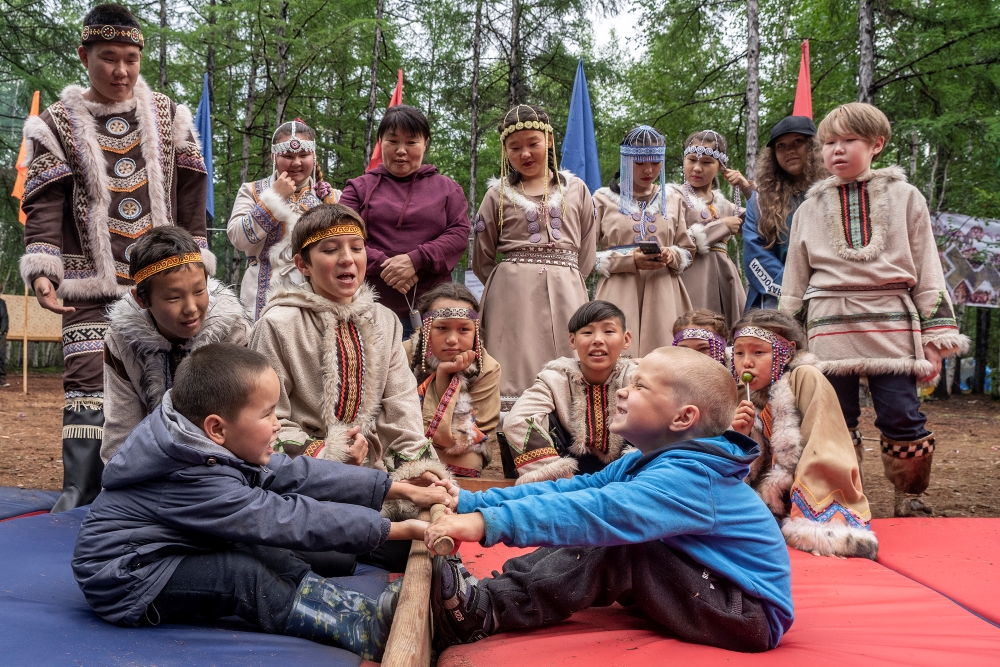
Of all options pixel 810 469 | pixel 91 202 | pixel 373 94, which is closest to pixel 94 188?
pixel 91 202

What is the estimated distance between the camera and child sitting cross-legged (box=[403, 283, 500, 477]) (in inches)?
163

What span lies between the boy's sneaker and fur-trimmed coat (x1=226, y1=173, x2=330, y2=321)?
2645 millimetres

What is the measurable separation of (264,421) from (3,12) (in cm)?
1302

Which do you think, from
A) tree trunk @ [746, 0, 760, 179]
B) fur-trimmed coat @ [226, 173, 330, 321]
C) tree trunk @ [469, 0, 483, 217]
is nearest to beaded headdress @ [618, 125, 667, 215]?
fur-trimmed coat @ [226, 173, 330, 321]

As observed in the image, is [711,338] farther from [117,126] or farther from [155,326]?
[117,126]

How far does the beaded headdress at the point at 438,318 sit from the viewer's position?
13.6 ft

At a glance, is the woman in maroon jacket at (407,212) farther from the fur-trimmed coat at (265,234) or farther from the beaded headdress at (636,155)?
the beaded headdress at (636,155)

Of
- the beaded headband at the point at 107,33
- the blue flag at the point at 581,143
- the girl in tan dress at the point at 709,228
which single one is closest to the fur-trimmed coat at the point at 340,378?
the beaded headband at the point at 107,33

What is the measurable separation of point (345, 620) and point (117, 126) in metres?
2.80

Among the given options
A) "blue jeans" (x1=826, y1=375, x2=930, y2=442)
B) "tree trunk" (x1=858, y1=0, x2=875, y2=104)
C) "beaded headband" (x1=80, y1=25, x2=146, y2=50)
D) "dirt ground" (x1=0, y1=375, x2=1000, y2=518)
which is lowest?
"dirt ground" (x1=0, y1=375, x2=1000, y2=518)

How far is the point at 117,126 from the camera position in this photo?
3758 millimetres

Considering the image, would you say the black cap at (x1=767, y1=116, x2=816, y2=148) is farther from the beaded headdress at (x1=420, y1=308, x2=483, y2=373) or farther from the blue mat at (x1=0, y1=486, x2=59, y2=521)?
the blue mat at (x1=0, y1=486, x2=59, y2=521)

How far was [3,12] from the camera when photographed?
1195 centimetres

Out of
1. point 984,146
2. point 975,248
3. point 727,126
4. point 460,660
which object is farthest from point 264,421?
point 727,126
